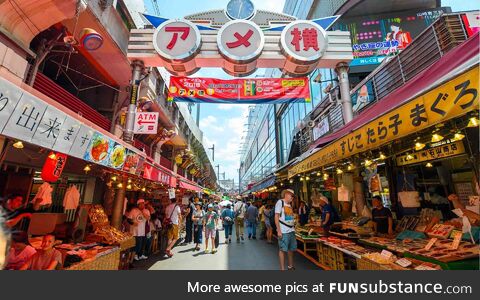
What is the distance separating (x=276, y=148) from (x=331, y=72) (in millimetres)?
15720

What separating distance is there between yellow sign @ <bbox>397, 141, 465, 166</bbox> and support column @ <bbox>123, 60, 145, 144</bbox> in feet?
31.8

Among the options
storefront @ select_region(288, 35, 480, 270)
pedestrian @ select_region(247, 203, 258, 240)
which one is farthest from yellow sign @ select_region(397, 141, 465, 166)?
pedestrian @ select_region(247, 203, 258, 240)

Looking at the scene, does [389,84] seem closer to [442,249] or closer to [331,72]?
[331,72]

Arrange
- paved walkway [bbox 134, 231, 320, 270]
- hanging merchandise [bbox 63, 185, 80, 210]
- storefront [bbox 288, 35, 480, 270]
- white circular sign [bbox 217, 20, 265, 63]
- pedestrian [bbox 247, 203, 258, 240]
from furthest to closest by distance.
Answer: pedestrian [bbox 247, 203, 258, 240]
white circular sign [bbox 217, 20, 265, 63]
paved walkway [bbox 134, 231, 320, 270]
hanging merchandise [bbox 63, 185, 80, 210]
storefront [bbox 288, 35, 480, 270]

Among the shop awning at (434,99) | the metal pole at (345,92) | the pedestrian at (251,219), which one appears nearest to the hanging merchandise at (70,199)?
the shop awning at (434,99)

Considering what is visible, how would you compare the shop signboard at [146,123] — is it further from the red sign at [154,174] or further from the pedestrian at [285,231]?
the pedestrian at [285,231]

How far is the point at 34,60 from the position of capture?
19.5 feet

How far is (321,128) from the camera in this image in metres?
13.1

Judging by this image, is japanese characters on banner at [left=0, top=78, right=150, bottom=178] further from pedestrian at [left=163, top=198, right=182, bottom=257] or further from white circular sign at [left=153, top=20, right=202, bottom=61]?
pedestrian at [left=163, top=198, right=182, bottom=257]

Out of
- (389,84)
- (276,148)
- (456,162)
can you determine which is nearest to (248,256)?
(456,162)

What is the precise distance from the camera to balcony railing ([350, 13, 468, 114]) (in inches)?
245

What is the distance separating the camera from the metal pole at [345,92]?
8.29 metres

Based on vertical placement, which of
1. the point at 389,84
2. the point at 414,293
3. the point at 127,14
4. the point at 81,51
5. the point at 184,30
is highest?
the point at 127,14

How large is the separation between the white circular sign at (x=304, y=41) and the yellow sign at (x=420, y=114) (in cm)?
482
